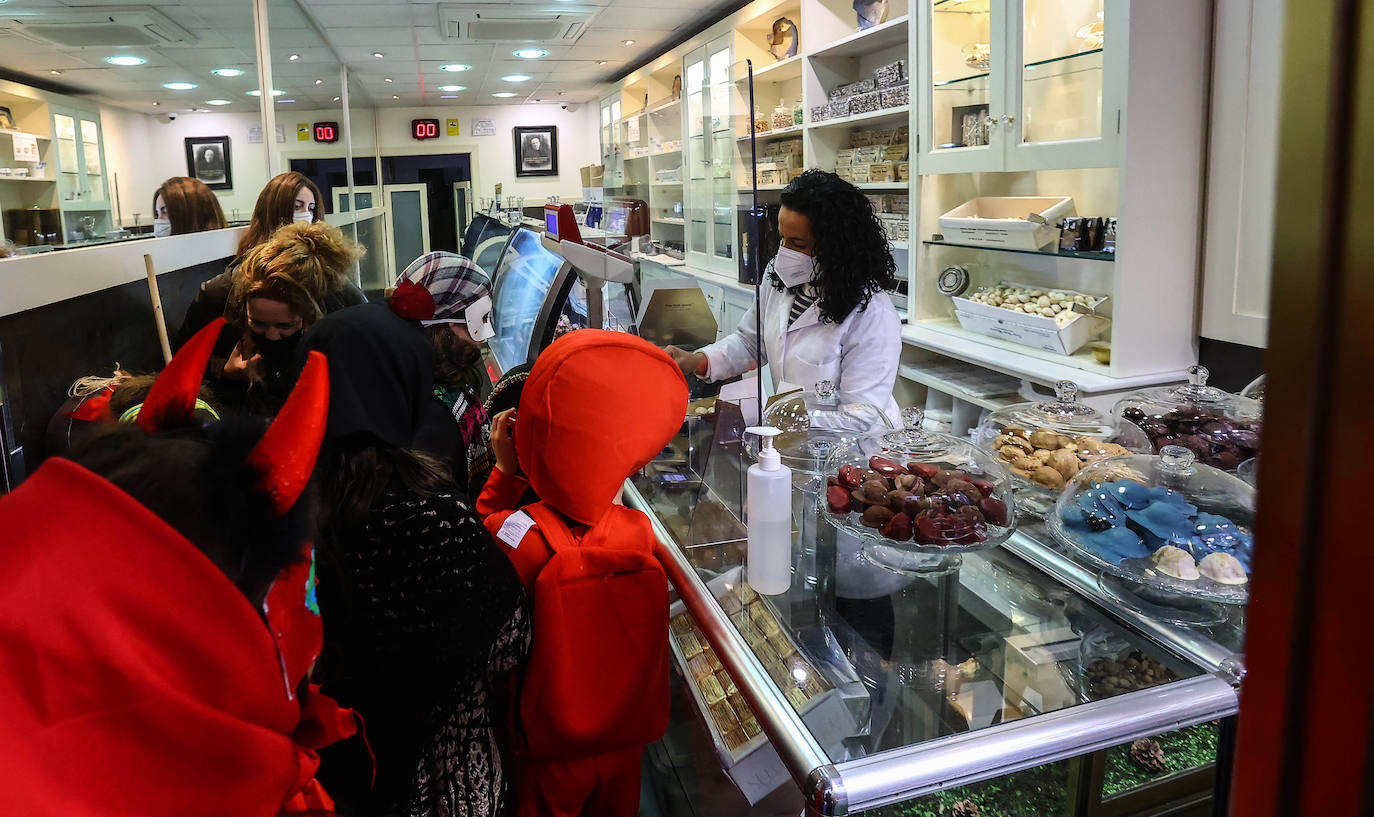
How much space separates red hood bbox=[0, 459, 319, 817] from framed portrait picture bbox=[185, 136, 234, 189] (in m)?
3.17

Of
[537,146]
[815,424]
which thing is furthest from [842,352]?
[537,146]

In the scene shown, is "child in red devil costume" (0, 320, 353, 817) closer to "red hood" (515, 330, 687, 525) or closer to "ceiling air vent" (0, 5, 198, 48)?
"red hood" (515, 330, 687, 525)

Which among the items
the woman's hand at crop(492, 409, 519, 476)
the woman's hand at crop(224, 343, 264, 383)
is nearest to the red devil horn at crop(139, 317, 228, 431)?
the woman's hand at crop(492, 409, 519, 476)

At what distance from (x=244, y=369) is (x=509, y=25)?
5.40m

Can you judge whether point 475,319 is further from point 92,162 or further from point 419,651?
point 92,162

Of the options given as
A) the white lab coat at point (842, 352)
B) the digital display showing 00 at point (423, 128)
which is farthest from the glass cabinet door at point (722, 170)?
the digital display showing 00 at point (423, 128)

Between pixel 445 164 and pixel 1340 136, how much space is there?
1332 cm

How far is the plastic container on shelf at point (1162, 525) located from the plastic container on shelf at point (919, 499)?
115mm

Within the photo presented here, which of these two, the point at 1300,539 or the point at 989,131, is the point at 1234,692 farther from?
the point at 989,131

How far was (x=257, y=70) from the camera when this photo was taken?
14.4 ft

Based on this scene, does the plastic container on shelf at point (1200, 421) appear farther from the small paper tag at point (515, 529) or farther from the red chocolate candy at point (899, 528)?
the small paper tag at point (515, 529)

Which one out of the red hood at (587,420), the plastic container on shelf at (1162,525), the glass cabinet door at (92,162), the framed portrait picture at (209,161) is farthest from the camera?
the framed portrait picture at (209,161)

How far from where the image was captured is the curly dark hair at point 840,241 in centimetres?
239

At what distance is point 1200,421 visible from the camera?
5.32ft
